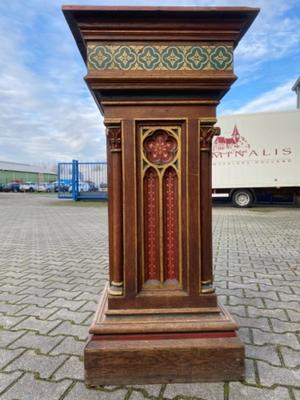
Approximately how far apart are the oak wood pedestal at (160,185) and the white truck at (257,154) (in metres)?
11.7

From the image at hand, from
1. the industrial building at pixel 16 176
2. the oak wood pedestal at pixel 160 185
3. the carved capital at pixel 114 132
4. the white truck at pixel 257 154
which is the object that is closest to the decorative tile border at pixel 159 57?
the oak wood pedestal at pixel 160 185

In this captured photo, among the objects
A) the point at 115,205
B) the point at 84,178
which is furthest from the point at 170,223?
the point at 84,178

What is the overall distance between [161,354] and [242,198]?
1276cm

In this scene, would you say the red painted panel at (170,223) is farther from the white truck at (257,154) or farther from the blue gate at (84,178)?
the blue gate at (84,178)

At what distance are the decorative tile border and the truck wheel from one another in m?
12.5

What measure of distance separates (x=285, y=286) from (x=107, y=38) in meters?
3.08

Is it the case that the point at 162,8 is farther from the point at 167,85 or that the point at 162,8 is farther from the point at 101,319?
the point at 101,319

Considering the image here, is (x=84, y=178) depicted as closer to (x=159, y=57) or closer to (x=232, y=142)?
(x=232, y=142)

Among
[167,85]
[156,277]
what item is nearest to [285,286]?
[156,277]

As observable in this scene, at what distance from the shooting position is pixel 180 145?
6.40 ft

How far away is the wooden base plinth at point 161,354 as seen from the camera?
184 centimetres

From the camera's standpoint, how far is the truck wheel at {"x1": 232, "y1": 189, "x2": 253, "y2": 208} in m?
13.9

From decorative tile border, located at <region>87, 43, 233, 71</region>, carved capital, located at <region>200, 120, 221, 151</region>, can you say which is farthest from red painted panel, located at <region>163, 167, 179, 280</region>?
decorative tile border, located at <region>87, 43, 233, 71</region>

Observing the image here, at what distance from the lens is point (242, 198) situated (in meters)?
Answer: 13.9
